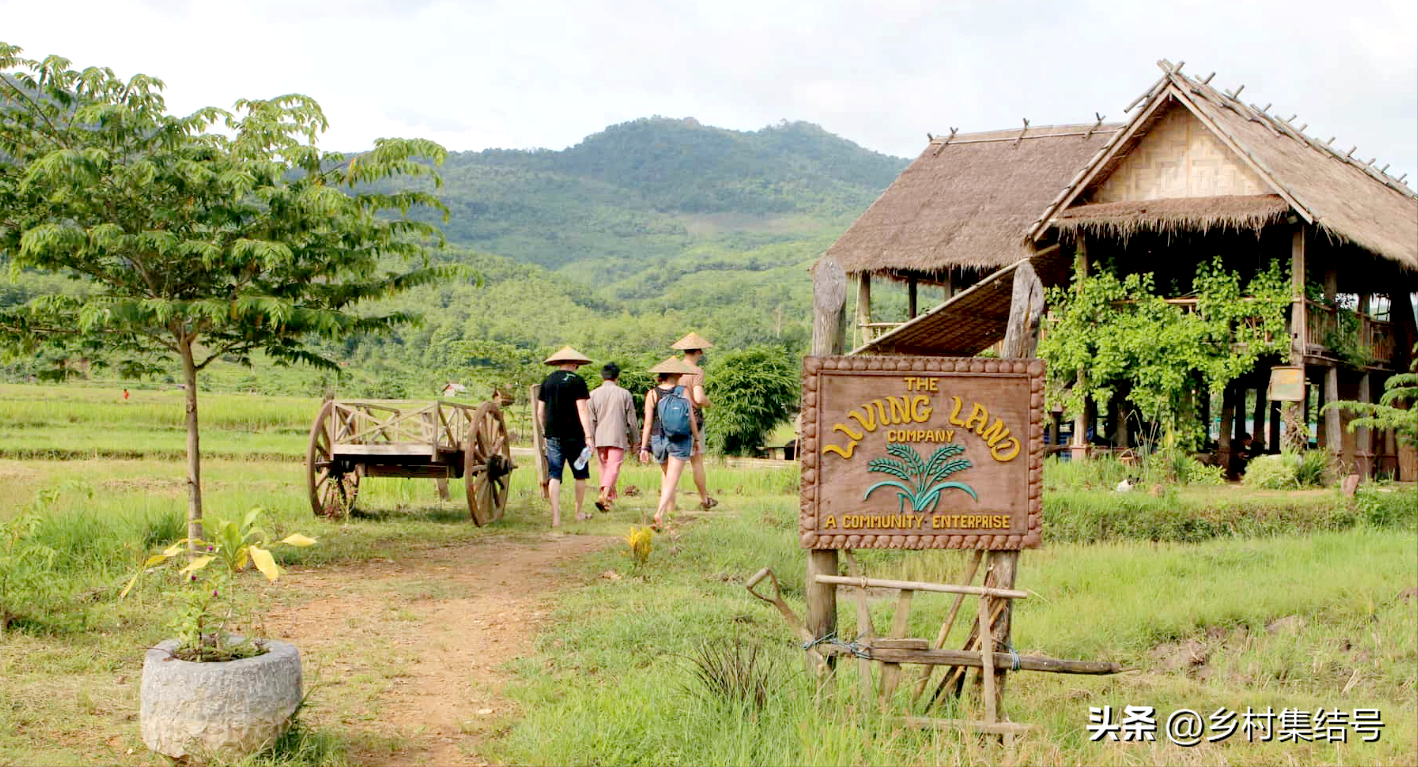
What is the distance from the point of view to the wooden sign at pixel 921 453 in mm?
5402

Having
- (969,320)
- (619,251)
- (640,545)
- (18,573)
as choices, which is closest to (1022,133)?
(969,320)

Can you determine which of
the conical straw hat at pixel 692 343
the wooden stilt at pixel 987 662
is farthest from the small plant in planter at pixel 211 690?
the conical straw hat at pixel 692 343

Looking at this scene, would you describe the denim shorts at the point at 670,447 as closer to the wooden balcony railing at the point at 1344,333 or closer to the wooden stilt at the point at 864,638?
the wooden stilt at the point at 864,638

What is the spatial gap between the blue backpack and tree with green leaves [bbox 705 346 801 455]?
44.7ft

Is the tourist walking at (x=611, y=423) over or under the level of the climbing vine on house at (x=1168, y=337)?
under

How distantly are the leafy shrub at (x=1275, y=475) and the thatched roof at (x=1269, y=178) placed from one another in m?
2.89

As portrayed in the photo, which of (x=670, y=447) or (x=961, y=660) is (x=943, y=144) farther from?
(x=961, y=660)

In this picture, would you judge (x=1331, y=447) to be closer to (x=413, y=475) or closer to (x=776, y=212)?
(x=413, y=475)

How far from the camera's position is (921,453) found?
545cm

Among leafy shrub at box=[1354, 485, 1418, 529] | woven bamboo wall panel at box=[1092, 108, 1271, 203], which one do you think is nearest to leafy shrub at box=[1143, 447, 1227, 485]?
leafy shrub at box=[1354, 485, 1418, 529]

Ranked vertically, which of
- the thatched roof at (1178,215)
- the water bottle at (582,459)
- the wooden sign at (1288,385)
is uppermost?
the thatched roof at (1178,215)

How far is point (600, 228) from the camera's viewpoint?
122 metres

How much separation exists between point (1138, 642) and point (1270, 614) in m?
1.43

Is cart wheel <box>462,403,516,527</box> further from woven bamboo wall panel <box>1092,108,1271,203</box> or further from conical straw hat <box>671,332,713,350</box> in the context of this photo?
woven bamboo wall panel <box>1092,108,1271,203</box>
